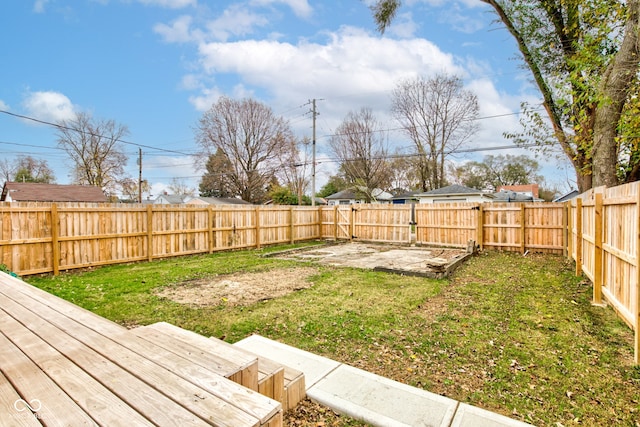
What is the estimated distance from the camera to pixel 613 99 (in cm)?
605

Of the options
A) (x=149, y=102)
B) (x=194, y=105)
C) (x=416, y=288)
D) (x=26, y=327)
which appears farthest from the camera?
(x=194, y=105)

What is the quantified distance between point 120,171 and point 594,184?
32080 mm

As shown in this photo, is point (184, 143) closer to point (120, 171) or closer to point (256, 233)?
point (120, 171)

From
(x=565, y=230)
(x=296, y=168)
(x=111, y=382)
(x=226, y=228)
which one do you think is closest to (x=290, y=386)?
(x=111, y=382)

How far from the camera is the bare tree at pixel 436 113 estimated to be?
21516mm

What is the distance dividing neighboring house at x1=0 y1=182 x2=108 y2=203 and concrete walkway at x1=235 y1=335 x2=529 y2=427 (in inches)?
1008

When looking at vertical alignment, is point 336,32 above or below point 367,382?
above

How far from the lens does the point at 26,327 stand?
1868 millimetres

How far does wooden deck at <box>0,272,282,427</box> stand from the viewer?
3.42 ft

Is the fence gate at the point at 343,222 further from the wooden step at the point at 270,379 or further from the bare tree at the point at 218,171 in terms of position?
the bare tree at the point at 218,171

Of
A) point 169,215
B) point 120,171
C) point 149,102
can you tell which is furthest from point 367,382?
point 120,171

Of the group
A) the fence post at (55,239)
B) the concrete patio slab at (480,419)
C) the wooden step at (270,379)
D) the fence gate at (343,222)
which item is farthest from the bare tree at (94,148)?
the concrete patio slab at (480,419)

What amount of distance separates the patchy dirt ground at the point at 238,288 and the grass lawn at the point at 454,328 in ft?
0.64

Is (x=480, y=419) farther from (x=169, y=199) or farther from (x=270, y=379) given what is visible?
(x=169, y=199)
